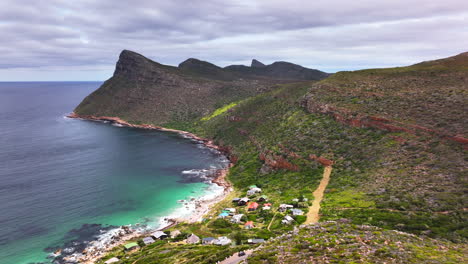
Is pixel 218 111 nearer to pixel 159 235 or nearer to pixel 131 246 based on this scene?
pixel 159 235

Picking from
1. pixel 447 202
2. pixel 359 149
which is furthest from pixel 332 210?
pixel 359 149

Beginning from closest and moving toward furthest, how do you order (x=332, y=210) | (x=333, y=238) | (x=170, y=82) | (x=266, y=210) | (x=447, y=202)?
(x=333, y=238) → (x=447, y=202) → (x=332, y=210) → (x=266, y=210) → (x=170, y=82)

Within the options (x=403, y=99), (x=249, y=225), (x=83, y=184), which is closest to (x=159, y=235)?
(x=249, y=225)

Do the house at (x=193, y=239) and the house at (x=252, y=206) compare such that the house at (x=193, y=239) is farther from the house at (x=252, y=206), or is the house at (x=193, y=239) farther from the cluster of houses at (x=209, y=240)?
the house at (x=252, y=206)

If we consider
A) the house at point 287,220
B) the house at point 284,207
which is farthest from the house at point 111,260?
the house at point 284,207

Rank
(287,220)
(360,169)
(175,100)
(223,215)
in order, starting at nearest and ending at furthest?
1. (287,220)
2. (223,215)
3. (360,169)
4. (175,100)

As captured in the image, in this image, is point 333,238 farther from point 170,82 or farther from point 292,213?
point 170,82
